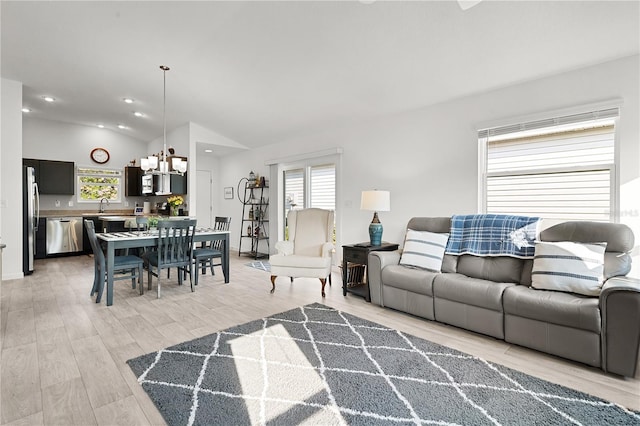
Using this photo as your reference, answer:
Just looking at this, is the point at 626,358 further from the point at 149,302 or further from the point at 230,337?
the point at 149,302

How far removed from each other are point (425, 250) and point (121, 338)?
291 cm

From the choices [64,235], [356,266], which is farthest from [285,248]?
[64,235]

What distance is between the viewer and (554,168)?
3.21 m

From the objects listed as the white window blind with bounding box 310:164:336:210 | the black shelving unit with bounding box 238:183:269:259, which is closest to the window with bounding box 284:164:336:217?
the white window blind with bounding box 310:164:336:210

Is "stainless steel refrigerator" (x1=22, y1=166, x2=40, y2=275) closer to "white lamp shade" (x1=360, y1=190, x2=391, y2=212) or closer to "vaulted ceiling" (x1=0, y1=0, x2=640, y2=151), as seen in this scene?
"vaulted ceiling" (x1=0, y1=0, x2=640, y2=151)

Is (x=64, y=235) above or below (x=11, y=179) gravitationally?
below

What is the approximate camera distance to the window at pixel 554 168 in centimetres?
293

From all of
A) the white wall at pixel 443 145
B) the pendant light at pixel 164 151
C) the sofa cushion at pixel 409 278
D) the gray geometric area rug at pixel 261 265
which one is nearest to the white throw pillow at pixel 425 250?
the sofa cushion at pixel 409 278

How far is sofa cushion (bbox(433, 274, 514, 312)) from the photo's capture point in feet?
8.35

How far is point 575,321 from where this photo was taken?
84.2 inches

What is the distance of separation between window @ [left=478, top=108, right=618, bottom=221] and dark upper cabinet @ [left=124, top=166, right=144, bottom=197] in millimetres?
7517

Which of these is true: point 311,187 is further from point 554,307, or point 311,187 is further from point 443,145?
point 554,307

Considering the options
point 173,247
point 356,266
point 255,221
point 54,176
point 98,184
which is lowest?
point 356,266

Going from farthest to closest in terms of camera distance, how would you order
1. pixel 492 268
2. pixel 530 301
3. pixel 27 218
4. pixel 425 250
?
pixel 27 218 < pixel 425 250 < pixel 492 268 < pixel 530 301
